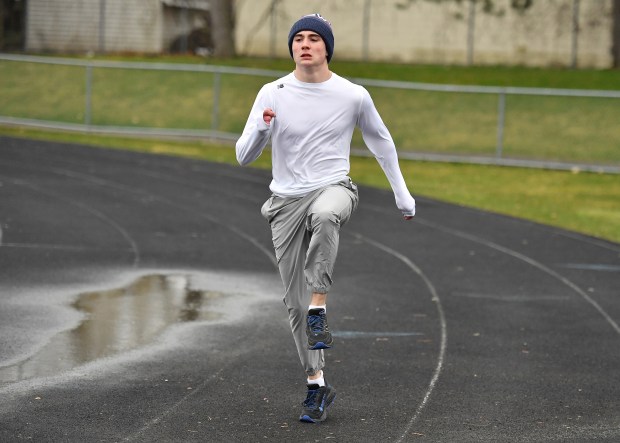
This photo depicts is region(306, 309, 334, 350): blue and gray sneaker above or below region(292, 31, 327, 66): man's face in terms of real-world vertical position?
below

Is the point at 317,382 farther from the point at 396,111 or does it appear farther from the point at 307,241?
the point at 396,111

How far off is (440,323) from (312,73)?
3.93 meters

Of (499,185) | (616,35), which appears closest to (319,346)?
(499,185)

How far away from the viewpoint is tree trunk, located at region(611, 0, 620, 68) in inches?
1561

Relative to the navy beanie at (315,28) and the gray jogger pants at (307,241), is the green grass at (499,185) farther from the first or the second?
the navy beanie at (315,28)

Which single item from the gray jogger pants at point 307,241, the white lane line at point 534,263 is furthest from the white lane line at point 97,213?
the gray jogger pants at point 307,241

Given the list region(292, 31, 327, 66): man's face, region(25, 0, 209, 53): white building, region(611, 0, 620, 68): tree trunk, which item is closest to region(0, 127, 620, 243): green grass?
region(292, 31, 327, 66): man's face

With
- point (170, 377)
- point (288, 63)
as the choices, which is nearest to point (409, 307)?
point (170, 377)

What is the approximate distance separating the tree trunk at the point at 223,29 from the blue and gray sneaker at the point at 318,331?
112 feet

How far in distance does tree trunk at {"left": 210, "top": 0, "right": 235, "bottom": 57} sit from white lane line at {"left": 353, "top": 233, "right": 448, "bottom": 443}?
2586 cm

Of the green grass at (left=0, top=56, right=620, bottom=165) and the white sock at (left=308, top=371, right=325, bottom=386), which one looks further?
the green grass at (left=0, top=56, right=620, bottom=165)

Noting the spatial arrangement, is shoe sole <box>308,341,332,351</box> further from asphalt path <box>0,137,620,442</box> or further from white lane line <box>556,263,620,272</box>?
white lane line <box>556,263,620,272</box>

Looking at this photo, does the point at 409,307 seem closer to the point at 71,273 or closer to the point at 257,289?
the point at 257,289

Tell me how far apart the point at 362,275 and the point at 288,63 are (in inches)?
1134
